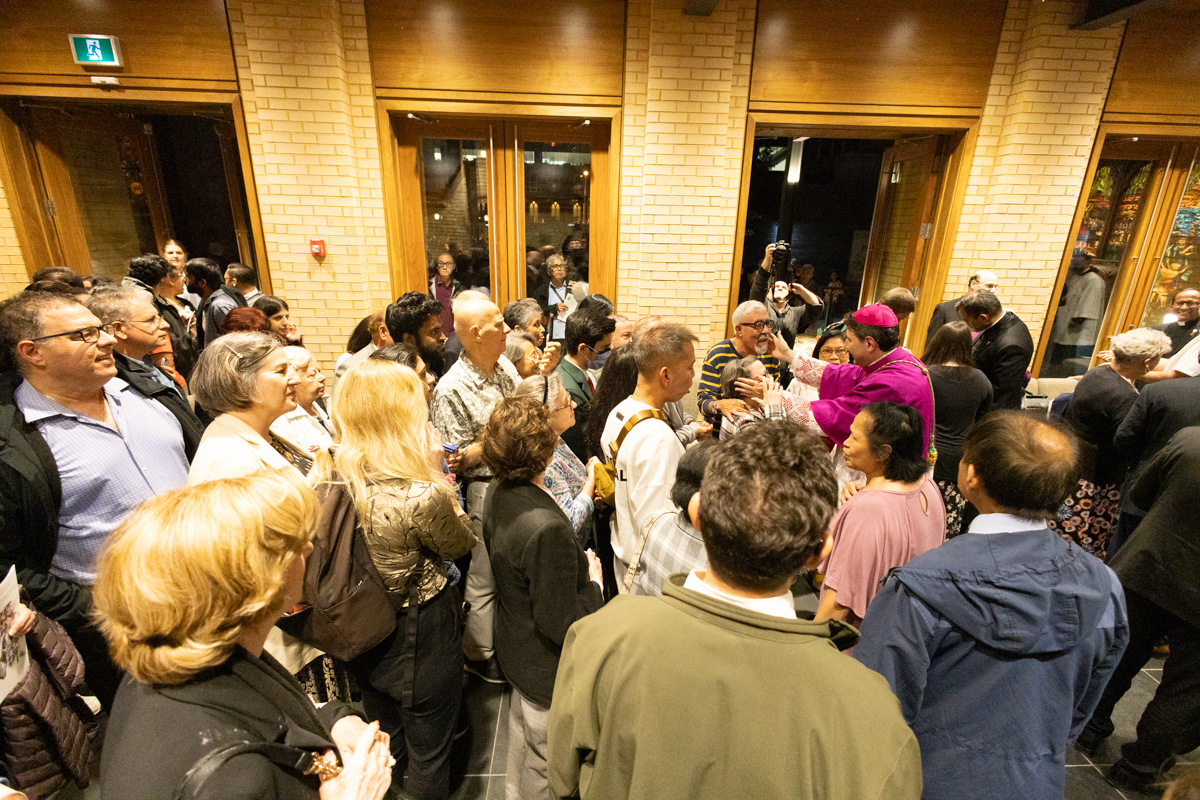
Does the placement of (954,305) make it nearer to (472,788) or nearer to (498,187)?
(498,187)

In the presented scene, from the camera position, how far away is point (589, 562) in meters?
2.34

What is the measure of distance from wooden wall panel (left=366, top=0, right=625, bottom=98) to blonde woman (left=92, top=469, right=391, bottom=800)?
525cm

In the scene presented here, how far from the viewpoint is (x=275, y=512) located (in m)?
1.16

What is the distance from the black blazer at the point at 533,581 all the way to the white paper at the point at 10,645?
1.54 m

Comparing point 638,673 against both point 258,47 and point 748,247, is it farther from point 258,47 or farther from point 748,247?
point 748,247

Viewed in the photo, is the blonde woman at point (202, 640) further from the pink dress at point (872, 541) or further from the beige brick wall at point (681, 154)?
the beige brick wall at point (681, 154)

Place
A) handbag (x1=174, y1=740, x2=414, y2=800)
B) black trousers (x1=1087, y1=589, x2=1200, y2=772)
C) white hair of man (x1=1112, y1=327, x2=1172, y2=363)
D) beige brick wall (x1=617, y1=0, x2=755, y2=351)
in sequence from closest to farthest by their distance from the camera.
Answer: handbag (x1=174, y1=740, x2=414, y2=800)
black trousers (x1=1087, y1=589, x2=1200, y2=772)
white hair of man (x1=1112, y1=327, x2=1172, y2=363)
beige brick wall (x1=617, y1=0, x2=755, y2=351)

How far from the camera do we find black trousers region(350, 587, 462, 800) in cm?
204

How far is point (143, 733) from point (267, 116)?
5.63m

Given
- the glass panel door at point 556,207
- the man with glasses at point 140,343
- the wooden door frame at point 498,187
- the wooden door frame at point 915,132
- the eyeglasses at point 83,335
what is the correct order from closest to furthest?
the eyeglasses at point 83,335 < the man with glasses at point 140,343 < the wooden door frame at point 498,187 < the wooden door frame at point 915,132 < the glass panel door at point 556,207

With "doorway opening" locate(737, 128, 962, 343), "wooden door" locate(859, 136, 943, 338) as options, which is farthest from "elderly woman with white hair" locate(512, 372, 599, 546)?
"doorway opening" locate(737, 128, 962, 343)

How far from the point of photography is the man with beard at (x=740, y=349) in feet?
12.8

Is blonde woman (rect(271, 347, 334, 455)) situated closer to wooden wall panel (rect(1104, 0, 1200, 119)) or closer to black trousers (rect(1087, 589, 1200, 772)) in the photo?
black trousers (rect(1087, 589, 1200, 772))

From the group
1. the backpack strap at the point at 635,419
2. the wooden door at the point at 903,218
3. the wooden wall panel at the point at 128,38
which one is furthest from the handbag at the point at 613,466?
the wooden wall panel at the point at 128,38
